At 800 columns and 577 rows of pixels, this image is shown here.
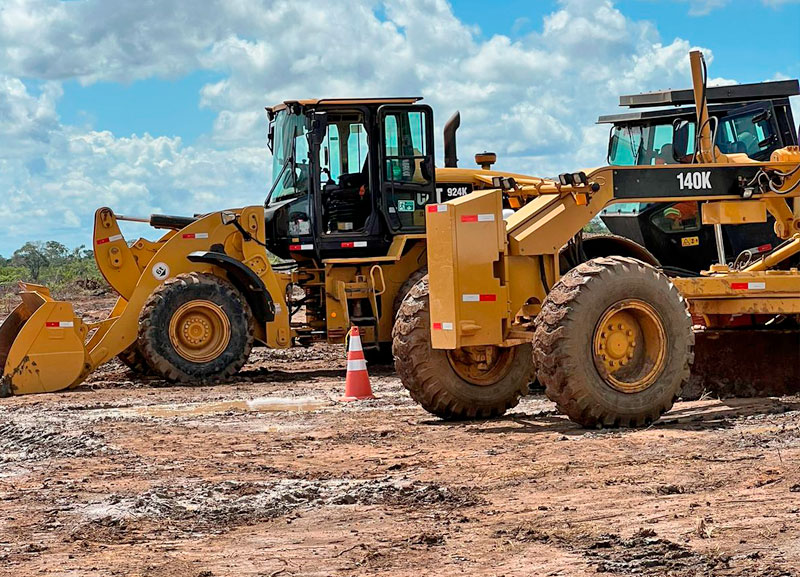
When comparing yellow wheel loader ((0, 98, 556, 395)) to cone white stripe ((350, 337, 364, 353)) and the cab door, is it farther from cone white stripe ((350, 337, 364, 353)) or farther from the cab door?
cone white stripe ((350, 337, 364, 353))

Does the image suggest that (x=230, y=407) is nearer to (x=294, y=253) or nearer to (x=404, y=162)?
(x=294, y=253)

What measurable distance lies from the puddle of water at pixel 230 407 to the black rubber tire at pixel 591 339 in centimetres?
357

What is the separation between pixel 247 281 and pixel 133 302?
141cm

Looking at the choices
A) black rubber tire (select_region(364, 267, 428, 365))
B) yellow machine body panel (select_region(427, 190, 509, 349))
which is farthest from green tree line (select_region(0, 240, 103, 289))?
yellow machine body panel (select_region(427, 190, 509, 349))

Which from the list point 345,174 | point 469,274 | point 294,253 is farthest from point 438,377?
point 345,174

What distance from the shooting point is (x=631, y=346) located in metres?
9.39

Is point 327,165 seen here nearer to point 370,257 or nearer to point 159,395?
point 370,257

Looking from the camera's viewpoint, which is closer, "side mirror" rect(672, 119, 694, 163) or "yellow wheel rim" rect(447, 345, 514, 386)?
"yellow wheel rim" rect(447, 345, 514, 386)

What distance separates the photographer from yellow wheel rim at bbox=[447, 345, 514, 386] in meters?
10.0

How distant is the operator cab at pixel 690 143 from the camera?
623 inches

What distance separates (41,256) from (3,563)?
4259 centimetres

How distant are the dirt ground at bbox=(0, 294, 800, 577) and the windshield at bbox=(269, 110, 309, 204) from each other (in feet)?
17.0

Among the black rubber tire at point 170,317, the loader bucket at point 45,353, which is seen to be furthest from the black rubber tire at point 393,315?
the loader bucket at point 45,353

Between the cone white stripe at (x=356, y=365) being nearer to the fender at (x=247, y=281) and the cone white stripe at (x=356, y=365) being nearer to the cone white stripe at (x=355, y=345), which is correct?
the cone white stripe at (x=355, y=345)
